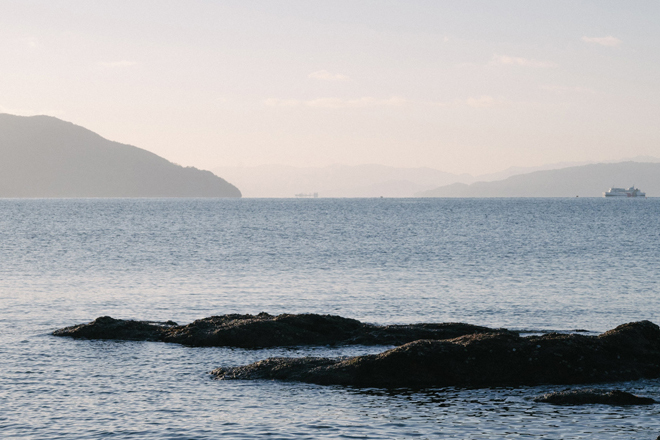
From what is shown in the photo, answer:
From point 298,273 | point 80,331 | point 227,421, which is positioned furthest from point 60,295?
point 227,421

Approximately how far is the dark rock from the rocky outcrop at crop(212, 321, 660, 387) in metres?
2.36

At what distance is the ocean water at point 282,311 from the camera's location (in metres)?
18.9

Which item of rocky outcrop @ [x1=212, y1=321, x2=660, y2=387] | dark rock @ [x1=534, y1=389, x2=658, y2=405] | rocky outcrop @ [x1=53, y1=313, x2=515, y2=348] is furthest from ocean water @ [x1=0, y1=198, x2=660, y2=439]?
rocky outcrop @ [x1=53, y1=313, x2=515, y2=348]

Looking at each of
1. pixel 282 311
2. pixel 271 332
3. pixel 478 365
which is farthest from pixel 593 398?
pixel 282 311

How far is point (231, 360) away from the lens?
27.3 m

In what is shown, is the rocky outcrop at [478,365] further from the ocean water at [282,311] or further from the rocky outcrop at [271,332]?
the rocky outcrop at [271,332]

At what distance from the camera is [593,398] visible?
21.0 meters

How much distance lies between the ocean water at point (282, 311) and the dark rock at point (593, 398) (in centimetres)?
50

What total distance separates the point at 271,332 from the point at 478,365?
388 inches

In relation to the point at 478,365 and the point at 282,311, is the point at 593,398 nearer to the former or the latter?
the point at 478,365

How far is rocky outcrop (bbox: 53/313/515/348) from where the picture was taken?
99.6ft

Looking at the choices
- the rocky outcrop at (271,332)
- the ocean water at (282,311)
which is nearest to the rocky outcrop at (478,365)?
the ocean water at (282,311)

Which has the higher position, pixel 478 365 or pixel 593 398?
pixel 478 365

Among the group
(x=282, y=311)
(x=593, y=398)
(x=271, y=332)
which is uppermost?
(x=271, y=332)
